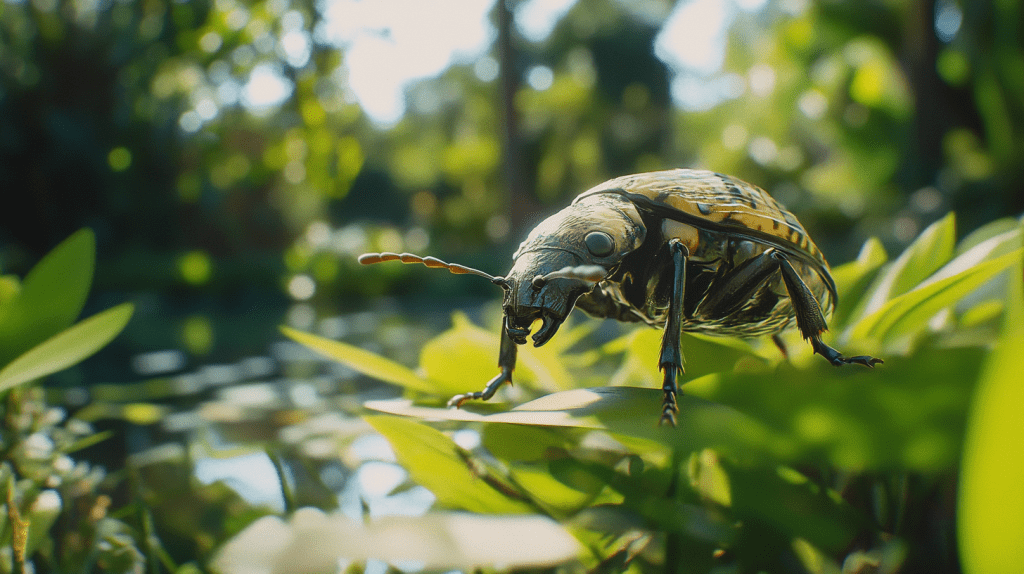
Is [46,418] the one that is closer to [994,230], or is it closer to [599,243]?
[599,243]

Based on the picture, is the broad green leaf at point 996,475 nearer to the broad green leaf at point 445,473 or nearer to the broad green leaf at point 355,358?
the broad green leaf at point 445,473

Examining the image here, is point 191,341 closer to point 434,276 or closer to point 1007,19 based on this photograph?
point 434,276

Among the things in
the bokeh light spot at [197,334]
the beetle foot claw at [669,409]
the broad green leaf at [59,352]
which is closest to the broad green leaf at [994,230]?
the beetle foot claw at [669,409]

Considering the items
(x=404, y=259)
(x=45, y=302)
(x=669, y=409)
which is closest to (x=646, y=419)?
(x=669, y=409)

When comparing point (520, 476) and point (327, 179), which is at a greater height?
point (327, 179)

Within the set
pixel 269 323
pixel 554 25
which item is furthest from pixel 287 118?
pixel 554 25

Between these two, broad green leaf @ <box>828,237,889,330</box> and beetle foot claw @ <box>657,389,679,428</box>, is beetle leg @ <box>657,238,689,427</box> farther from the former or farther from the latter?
broad green leaf @ <box>828,237,889,330</box>

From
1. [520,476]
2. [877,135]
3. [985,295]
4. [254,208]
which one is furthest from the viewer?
[254,208]
